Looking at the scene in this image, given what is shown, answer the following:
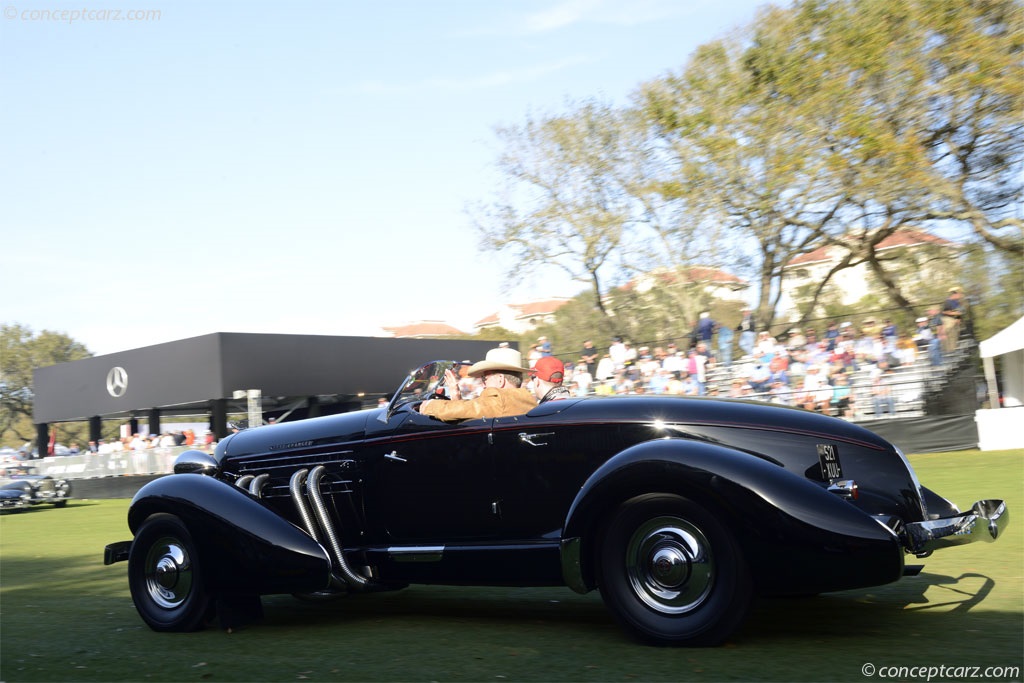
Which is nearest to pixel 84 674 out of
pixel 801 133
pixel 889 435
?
pixel 889 435

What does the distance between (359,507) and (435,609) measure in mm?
967

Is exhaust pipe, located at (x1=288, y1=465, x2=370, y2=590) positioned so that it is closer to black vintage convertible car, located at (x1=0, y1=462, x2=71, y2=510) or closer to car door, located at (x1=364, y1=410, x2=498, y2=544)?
car door, located at (x1=364, y1=410, x2=498, y2=544)

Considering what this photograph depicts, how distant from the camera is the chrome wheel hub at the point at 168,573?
5.81 m

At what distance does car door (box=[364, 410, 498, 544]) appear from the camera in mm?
5195

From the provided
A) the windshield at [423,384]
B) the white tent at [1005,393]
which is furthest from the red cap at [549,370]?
the white tent at [1005,393]

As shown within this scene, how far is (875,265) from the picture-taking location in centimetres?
2748

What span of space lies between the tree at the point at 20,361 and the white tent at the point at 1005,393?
6105 centimetres

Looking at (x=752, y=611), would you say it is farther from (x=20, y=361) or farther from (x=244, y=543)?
(x=20, y=361)

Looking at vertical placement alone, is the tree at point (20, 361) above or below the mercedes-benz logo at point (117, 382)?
above

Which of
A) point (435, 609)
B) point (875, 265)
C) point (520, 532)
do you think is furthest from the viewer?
point (875, 265)

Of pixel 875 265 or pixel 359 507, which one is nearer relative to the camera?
pixel 359 507

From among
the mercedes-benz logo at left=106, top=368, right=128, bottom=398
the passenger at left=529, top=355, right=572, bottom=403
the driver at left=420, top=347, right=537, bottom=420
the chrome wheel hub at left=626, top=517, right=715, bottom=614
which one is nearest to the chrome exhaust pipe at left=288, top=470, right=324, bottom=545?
the driver at left=420, top=347, right=537, bottom=420

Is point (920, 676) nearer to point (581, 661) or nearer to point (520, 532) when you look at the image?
point (581, 661)

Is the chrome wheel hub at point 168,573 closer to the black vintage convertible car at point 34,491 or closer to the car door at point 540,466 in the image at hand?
the car door at point 540,466
